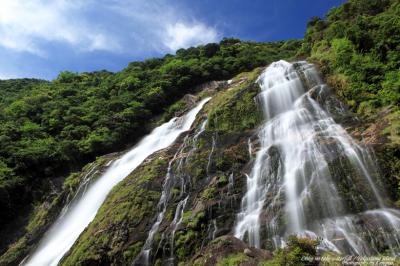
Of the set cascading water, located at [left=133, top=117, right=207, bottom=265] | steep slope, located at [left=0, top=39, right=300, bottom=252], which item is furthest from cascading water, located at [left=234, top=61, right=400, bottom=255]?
steep slope, located at [left=0, top=39, right=300, bottom=252]

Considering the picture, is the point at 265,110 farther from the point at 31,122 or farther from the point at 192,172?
the point at 31,122

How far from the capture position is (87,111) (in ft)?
124

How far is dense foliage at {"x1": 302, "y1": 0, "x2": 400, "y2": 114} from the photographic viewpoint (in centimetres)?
1825

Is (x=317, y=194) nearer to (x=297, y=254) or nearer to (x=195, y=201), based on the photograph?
(x=297, y=254)

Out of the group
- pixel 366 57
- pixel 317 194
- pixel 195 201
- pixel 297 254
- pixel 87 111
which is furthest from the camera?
pixel 87 111

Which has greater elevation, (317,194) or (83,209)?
(83,209)

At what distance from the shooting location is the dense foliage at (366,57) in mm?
18250

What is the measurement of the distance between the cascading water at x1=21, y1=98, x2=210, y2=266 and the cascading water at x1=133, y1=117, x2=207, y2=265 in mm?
4404

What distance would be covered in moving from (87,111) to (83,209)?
18759 millimetres

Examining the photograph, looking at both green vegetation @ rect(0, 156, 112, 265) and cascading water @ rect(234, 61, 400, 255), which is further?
green vegetation @ rect(0, 156, 112, 265)

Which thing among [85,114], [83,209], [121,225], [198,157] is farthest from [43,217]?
[85,114]

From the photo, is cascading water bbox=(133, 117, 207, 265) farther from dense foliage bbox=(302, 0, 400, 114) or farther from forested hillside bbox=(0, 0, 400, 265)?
dense foliage bbox=(302, 0, 400, 114)

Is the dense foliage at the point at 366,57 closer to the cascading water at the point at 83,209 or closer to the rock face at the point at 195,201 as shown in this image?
the rock face at the point at 195,201

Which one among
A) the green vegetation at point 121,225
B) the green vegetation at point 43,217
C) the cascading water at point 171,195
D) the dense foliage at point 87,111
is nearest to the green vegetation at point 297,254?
the cascading water at point 171,195
